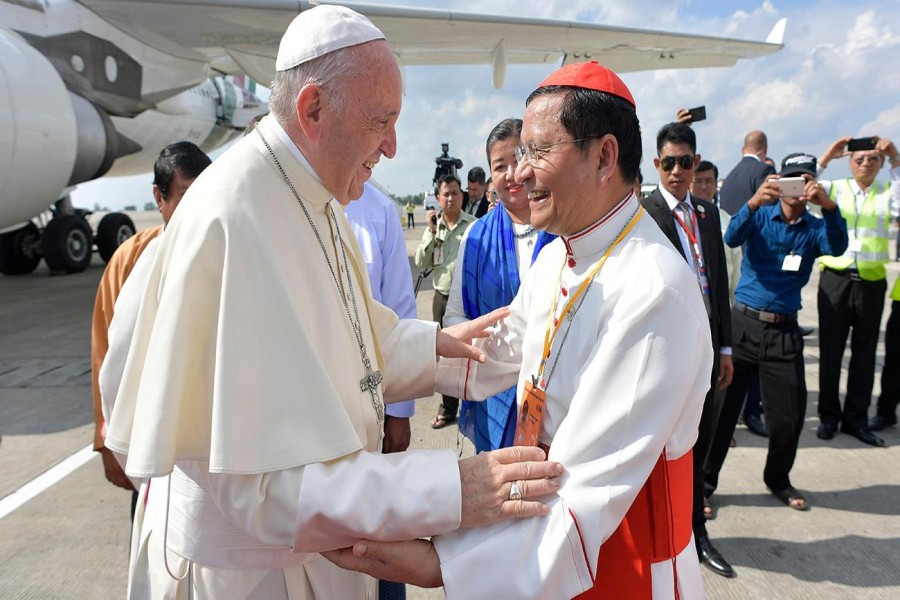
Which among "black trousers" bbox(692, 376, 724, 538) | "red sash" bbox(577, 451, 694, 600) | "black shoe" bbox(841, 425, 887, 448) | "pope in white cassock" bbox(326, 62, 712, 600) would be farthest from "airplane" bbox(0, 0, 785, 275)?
"black shoe" bbox(841, 425, 887, 448)

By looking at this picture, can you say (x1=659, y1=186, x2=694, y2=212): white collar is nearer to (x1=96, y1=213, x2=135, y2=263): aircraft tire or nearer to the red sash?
the red sash

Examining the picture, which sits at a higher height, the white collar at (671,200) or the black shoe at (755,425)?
the white collar at (671,200)

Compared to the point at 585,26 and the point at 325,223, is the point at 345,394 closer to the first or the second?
the point at 325,223

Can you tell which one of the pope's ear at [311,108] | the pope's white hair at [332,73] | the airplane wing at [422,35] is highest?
the airplane wing at [422,35]

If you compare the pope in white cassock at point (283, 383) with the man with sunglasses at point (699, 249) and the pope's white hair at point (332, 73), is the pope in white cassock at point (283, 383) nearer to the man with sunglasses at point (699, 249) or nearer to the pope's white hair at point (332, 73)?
the pope's white hair at point (332, 73)

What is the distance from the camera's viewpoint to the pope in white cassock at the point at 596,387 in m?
1.11

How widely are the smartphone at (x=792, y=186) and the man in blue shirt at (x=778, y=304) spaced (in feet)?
0.07

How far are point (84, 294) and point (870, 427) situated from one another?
1115 centimetres

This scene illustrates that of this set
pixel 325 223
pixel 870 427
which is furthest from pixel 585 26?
pixel 325 223

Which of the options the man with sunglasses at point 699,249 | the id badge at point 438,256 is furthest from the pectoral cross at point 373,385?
the id badge at point 438,256

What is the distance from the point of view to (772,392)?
3438mm

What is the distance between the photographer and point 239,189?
1196 mm

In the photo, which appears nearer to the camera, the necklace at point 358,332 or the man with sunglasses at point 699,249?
the necklace at point 358,332

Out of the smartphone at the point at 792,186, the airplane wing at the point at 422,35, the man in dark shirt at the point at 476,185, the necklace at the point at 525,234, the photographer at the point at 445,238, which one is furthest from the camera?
the airplane wing at the point at 422,35
